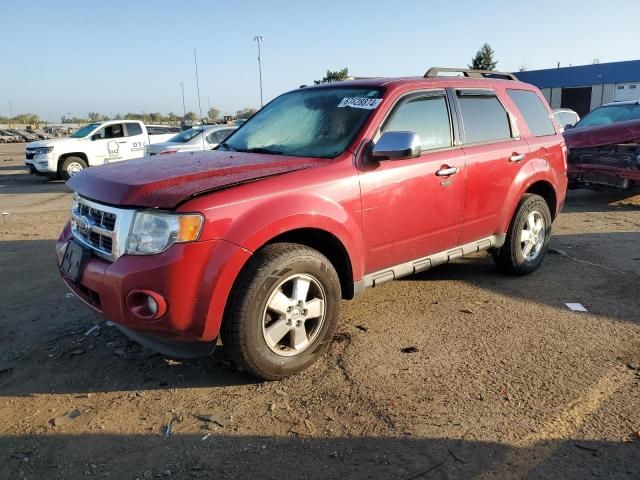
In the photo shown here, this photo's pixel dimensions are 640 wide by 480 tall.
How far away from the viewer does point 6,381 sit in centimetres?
327

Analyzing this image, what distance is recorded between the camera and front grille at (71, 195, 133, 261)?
2844mm

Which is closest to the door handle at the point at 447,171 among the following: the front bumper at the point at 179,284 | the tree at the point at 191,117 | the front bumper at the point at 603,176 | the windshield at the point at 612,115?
the front bumper at the point at 179,284

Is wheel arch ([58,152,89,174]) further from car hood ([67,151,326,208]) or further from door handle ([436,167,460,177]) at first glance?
door handle ([436,167,460,177])

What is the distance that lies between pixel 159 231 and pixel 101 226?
51 cm

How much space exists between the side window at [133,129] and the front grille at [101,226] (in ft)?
43.8

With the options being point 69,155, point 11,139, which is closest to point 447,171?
point 69,155

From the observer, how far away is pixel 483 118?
14.8 ft

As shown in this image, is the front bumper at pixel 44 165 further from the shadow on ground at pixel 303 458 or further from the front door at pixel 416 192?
the shadow on ground at pixel 303 458

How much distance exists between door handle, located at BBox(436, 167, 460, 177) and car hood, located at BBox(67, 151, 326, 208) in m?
1.04

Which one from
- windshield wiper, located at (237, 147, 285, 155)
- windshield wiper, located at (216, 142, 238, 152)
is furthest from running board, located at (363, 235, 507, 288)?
windshield wiper, located at (216, 142, 238, 152)

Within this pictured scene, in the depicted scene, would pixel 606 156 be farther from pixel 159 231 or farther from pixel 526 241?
pixel 159 231

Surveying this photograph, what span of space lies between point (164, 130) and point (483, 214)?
1683 centimetres

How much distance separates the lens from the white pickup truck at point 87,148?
14461mm

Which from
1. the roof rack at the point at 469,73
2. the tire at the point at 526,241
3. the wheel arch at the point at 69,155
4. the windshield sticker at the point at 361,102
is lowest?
the tire at the point at 526,241
